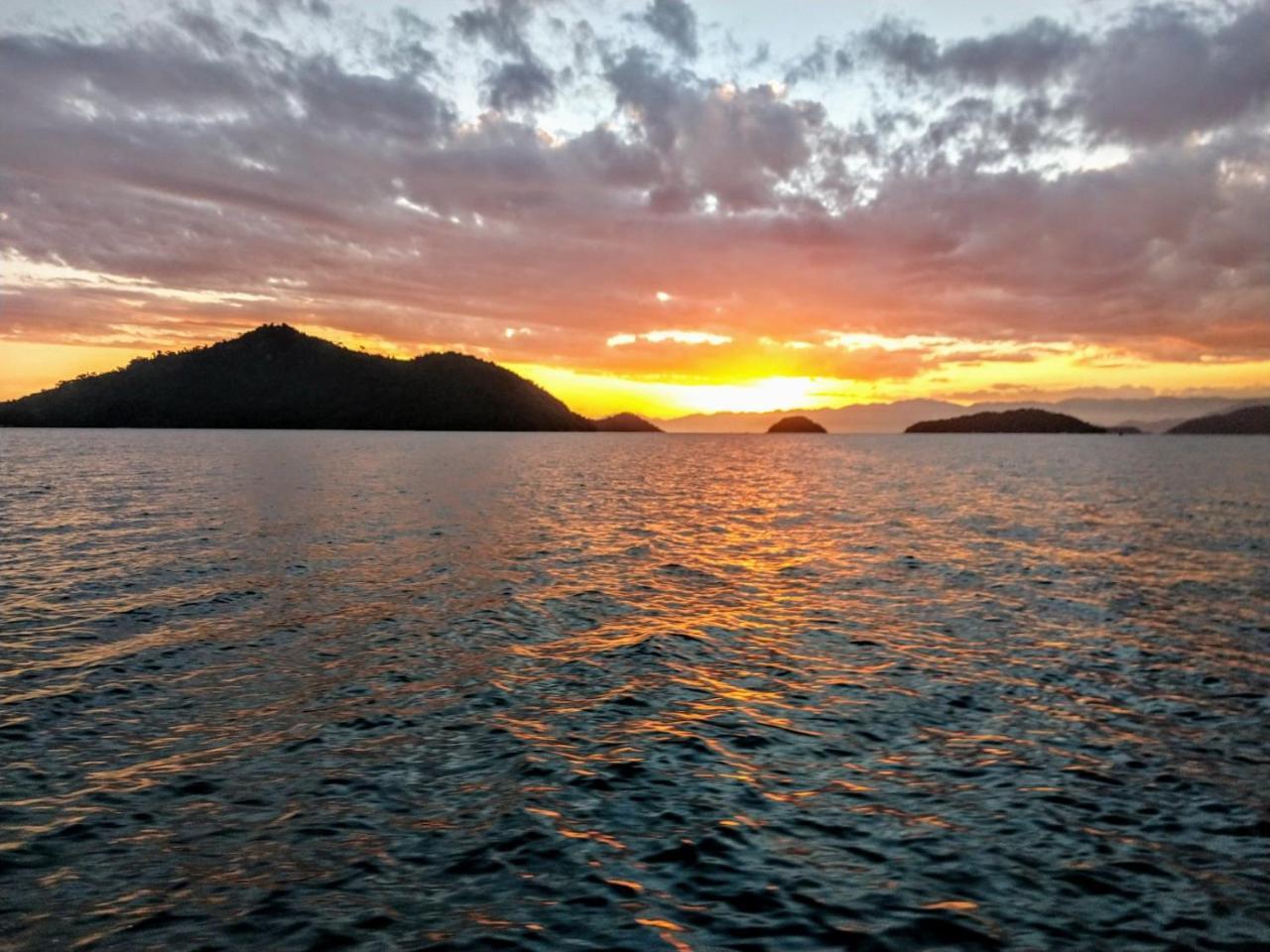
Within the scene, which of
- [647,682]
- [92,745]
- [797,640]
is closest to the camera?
[92,745]

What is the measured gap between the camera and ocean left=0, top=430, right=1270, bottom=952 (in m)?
Answer: 11.1

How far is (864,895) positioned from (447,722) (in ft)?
35.1

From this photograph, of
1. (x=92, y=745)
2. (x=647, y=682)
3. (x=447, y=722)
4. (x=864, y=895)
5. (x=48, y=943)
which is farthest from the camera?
(x=647, y=682)

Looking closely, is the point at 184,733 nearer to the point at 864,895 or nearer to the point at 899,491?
the point at 864,895

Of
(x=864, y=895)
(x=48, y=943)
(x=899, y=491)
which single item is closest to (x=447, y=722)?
(x=48, y=943)

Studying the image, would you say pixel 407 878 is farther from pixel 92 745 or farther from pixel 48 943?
pixel 92 745

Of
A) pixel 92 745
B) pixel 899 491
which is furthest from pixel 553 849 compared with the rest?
pixel 899 491

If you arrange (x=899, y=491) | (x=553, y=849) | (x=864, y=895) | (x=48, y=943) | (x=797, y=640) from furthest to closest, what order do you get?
1. (x=899, y=491)
2. (x=797, y=640)
3. (x=553, y=849)
4. (x=864, y=895)
5. (x=48, y=943)

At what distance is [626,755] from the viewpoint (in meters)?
16.8

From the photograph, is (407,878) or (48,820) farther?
(48,820)

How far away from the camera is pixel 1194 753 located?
16953mm

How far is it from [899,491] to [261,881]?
9387 centimetres

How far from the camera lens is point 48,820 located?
1322 centimetres

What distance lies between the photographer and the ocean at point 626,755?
1106cm
